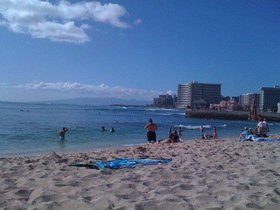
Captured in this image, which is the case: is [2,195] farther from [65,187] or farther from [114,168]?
[114,168]

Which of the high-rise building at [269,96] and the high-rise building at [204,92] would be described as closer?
the high-rise building at [269,96]

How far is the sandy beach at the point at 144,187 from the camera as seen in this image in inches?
169

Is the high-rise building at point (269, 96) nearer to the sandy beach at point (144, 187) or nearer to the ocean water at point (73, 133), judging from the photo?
the ocean water at point (73, 133)

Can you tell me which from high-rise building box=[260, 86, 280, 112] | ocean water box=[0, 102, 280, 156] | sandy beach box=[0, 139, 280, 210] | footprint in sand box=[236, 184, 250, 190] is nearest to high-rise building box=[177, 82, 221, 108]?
high-rise building box=[260, 86, 280, 112]

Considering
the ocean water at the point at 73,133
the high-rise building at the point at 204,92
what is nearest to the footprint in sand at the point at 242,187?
the ocean water at the point at 73,133

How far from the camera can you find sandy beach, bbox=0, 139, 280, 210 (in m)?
4.29

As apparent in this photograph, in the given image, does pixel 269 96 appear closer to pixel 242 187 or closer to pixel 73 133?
pixel 73 133

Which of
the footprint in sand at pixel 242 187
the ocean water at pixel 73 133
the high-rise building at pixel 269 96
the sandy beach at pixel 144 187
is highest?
the high-rise building at pixel 269 96

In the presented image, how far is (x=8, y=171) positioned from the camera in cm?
657

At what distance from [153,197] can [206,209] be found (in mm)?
754

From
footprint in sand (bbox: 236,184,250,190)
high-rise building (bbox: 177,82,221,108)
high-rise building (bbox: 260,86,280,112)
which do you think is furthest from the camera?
high-rise building (bbox: 177,82,221,108)

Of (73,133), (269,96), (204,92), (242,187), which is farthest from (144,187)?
(204,92)

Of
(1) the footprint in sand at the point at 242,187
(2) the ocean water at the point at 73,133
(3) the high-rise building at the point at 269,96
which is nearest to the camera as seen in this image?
(1) the footprint in sand at the point at 242,187

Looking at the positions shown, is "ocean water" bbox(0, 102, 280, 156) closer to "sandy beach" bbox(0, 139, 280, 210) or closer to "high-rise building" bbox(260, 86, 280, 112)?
"sandy beach" bbox(0, 139, 280, 210)
